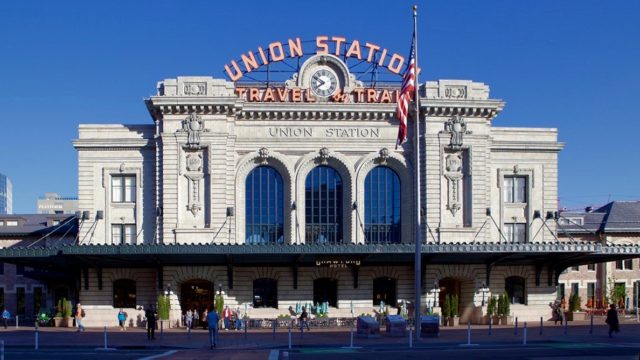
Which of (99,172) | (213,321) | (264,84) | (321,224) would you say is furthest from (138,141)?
(213,321)

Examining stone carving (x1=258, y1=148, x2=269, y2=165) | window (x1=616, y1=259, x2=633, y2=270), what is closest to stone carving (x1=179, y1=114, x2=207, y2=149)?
stone carving (x1=258, y1=148, x2=269, y2=165)

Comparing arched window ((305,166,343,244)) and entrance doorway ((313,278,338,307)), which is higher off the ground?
arched window ((305,166,343,244))

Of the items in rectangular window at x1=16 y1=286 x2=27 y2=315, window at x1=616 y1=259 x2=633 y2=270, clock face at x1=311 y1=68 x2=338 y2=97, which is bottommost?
rectangular window at x1=16 y1=286 x2=27 y2=315

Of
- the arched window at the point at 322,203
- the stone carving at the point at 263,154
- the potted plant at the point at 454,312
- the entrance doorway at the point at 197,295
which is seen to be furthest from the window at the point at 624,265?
the entrance doorway at the point at 197,295

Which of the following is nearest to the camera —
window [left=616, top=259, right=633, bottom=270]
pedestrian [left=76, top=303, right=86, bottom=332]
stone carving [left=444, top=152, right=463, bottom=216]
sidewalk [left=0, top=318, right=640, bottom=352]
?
sidewalk [left=0, top=318, right=640, bottom=352]

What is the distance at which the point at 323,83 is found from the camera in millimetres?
57969

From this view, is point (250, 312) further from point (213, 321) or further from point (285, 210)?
point (213, 321)

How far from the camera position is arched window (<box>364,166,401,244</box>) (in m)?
57.6

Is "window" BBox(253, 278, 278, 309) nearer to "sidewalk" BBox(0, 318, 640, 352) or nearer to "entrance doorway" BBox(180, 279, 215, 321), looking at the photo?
"entrance doorway" BBox(180, 279, 215, 321)

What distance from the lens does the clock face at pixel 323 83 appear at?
57.8 meters

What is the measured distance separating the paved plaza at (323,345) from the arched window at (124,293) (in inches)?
389

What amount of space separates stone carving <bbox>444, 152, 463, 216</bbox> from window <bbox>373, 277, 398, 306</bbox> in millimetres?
6518

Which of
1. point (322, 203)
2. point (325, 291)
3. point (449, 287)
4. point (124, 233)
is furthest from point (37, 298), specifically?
point (449, 287)

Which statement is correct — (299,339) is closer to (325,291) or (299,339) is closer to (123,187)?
(325,291)
